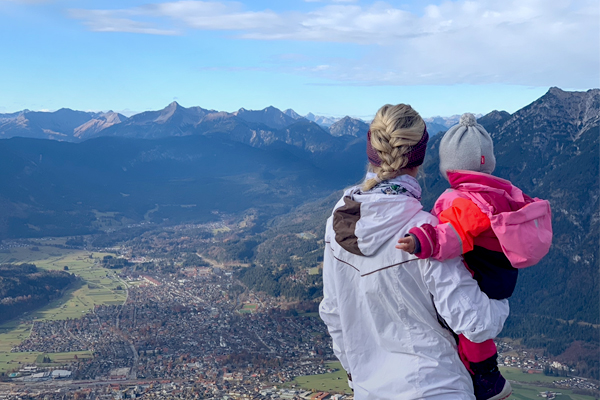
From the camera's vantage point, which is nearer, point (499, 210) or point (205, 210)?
point (499, 210)

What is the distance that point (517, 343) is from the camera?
4650cm

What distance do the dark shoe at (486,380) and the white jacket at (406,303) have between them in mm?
76

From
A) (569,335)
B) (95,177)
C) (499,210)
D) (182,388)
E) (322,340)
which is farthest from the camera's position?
(95,177)

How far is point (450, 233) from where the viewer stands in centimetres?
259

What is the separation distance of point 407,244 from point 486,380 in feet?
3.11

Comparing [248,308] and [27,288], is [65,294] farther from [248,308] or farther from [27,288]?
[248,308]

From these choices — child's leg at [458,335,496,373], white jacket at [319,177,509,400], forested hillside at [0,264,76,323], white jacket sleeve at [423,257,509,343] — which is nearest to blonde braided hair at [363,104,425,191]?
white jacket at [319,177,509,400]

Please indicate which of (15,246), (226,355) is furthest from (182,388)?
(15,246)

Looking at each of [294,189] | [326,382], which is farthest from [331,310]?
[294,189]

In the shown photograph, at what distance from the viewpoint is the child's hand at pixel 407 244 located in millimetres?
2553

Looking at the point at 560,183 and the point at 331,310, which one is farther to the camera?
the point at 560,183

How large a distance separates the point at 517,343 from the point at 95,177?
13707 centimetres

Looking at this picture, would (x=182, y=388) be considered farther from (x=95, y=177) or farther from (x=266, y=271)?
(x=95, y=177)

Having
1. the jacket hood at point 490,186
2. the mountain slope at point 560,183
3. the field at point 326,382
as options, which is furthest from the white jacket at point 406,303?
the mountain slope at point 560,183
